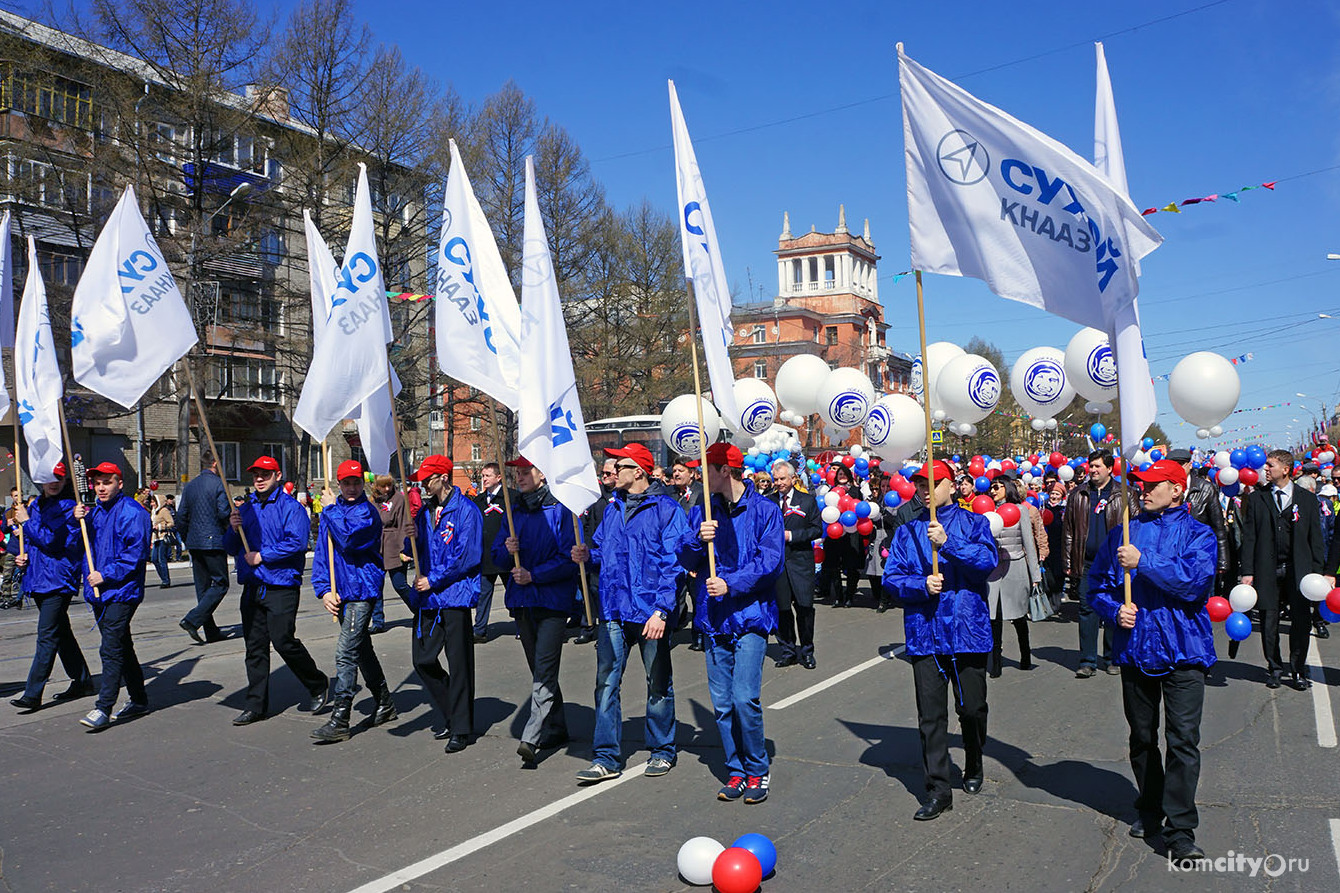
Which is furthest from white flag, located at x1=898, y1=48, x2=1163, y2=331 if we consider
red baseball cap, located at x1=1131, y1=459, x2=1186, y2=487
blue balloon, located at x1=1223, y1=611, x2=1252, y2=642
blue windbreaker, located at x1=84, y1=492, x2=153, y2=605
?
blue windbreaker, located at x1=84, y1=492, x2=153, y2=605

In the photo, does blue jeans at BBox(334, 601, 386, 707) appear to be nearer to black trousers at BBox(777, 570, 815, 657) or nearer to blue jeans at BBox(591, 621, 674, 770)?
blue jeans at BBox(591, 621, 674, 770)

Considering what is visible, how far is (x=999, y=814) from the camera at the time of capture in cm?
543

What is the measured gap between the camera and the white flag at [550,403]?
6.59 metres

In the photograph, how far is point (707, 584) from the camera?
5.61 metres

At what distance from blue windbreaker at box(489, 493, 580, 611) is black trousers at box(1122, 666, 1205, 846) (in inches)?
132

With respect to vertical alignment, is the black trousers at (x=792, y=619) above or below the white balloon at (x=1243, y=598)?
below

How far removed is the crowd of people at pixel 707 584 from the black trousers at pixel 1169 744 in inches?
0.4

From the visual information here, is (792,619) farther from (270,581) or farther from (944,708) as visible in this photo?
(270,581)

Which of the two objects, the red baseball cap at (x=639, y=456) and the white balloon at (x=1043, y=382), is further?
the white balloon at (x=1043, y=382)

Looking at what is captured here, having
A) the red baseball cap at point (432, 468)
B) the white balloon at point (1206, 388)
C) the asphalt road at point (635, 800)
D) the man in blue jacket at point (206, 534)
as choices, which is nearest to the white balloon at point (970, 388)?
the white balloon at point (1206, 388)

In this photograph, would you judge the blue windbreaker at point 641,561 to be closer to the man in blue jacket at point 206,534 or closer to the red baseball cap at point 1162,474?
the red baseball cap at point 1162,474

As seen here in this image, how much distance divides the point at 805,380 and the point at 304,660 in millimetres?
14575

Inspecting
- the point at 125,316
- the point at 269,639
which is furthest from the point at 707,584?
the point at 125,316

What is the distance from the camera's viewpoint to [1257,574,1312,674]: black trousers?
336 inches
